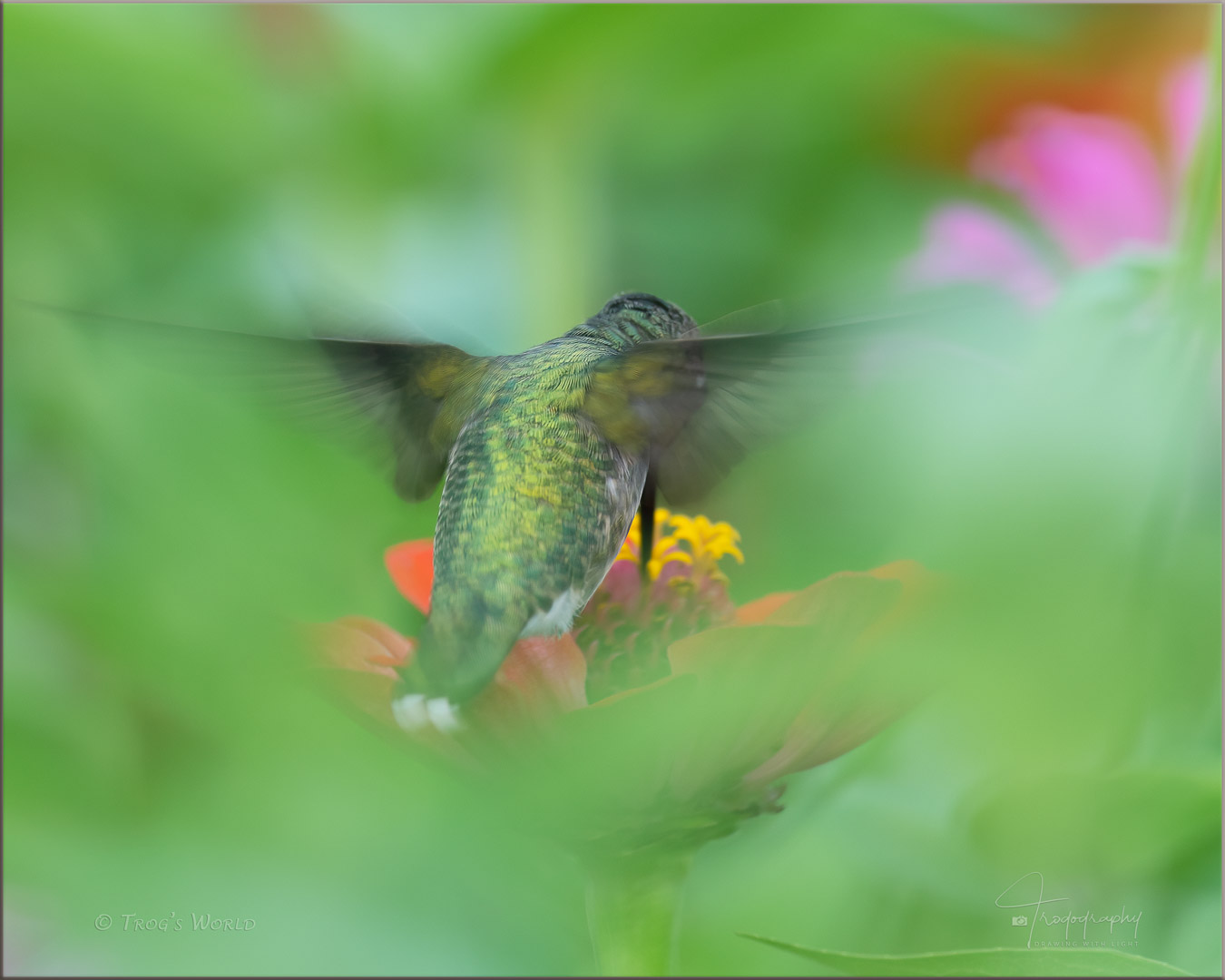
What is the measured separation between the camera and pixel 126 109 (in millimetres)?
567

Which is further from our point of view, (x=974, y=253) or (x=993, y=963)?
(x=974, y=253)

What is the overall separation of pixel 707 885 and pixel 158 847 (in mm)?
181

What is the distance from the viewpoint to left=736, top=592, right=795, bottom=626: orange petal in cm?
31

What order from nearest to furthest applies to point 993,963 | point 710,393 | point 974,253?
point 993,963, point 710,393, point 974,253

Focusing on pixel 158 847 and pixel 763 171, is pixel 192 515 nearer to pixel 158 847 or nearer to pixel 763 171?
pixel 158 847

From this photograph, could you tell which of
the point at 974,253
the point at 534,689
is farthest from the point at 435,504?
the point at 974,253

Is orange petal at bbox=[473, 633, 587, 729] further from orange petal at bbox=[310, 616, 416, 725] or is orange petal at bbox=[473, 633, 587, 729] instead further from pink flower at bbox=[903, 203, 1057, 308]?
pink flower at bbox=[903, 203, 1057, 308]

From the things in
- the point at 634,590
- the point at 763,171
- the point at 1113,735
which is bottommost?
the point at 1113,735

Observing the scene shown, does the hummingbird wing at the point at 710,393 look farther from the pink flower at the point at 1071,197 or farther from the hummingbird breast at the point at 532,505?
the pink flower at the point at 1071,197

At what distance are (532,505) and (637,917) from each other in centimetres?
13

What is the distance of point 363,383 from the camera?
39 cm

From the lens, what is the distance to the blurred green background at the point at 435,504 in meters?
0.15

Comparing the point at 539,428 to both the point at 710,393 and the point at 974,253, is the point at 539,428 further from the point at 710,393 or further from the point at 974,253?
the point at 974,253

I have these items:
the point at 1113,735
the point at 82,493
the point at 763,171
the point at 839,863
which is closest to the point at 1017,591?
the point at 1113,735
